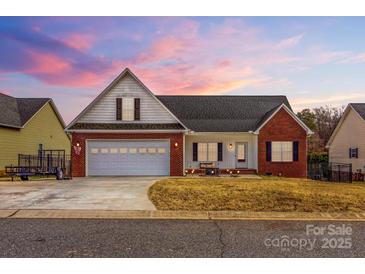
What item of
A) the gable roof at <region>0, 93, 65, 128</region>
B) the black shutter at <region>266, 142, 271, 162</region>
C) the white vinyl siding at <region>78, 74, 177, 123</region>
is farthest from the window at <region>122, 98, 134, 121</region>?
the gable roof at <region>0, 93, 65, 128</region>

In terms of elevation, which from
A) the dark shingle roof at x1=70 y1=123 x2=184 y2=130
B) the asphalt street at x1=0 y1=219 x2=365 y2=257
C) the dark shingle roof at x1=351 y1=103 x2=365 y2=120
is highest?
the dark shingle roof at x1=351 y1=103 x2=365 y2=120

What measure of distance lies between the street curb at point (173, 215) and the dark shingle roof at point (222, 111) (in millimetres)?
16345

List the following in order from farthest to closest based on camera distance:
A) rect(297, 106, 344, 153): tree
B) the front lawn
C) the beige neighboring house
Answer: rect(297, 106, 344, 153): tree
the beige neighboring house
the front lawn

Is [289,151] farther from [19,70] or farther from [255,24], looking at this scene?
[19,70]

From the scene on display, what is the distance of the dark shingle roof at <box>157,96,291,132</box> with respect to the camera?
90.9ft

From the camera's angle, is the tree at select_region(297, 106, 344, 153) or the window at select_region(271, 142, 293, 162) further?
the tree at select_region(297, 106, 344, 153)

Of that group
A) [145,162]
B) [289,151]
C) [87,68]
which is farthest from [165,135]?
[289,151]

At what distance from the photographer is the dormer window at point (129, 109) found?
24344 mm

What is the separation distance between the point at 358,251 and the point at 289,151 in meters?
19.4

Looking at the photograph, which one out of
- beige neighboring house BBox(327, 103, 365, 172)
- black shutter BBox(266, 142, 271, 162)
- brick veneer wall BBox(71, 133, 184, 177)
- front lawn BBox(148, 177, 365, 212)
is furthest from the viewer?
beige neighboring house BBox(327, 103, 365, 172)

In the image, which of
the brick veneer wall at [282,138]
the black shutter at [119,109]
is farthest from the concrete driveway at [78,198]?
the brick veneer wall at [282,138]

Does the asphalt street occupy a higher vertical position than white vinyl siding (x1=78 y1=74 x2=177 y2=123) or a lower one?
lower

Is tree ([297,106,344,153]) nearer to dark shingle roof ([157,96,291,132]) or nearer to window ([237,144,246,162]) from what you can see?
dark shingle roof ([157,96,291,132])

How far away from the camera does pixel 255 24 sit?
15.7 meters
